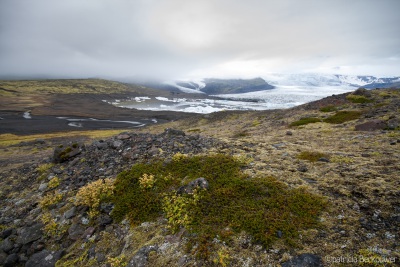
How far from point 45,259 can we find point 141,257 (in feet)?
14.0

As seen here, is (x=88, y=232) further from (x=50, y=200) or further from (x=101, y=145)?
(x=101, y=145)

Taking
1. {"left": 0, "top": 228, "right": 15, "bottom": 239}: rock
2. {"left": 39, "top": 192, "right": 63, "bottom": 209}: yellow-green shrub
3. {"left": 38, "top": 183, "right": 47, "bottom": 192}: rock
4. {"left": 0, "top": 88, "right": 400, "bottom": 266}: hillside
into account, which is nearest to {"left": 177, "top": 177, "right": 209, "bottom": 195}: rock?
{"left": 0, "top": 88, "right": 400, "bottom": 266}: hillside

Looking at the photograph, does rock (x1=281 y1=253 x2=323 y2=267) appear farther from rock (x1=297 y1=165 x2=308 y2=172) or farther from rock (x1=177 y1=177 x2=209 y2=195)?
rock (x1=297 y1=165 x2=308 y2=172)

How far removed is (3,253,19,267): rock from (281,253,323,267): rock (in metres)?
9.82

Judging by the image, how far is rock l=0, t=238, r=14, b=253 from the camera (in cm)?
885

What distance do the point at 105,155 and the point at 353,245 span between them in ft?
46.0

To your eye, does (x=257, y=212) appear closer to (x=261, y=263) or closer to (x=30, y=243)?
(x=261, y=263)

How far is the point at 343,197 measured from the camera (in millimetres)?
7988

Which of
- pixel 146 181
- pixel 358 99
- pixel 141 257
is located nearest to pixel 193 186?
pixel 146 181

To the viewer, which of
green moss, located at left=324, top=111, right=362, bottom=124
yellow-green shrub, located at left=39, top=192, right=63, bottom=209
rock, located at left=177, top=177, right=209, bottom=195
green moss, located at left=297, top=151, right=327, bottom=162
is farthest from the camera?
green moss, located at left=324, top=111, right=362, bottom=124

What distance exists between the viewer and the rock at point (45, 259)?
8023 mm

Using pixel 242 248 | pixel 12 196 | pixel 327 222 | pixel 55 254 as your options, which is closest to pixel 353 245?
pixel 327 222

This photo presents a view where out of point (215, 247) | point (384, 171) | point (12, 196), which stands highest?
point (384, 171)

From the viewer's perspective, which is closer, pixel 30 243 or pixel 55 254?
pixel 55 254
